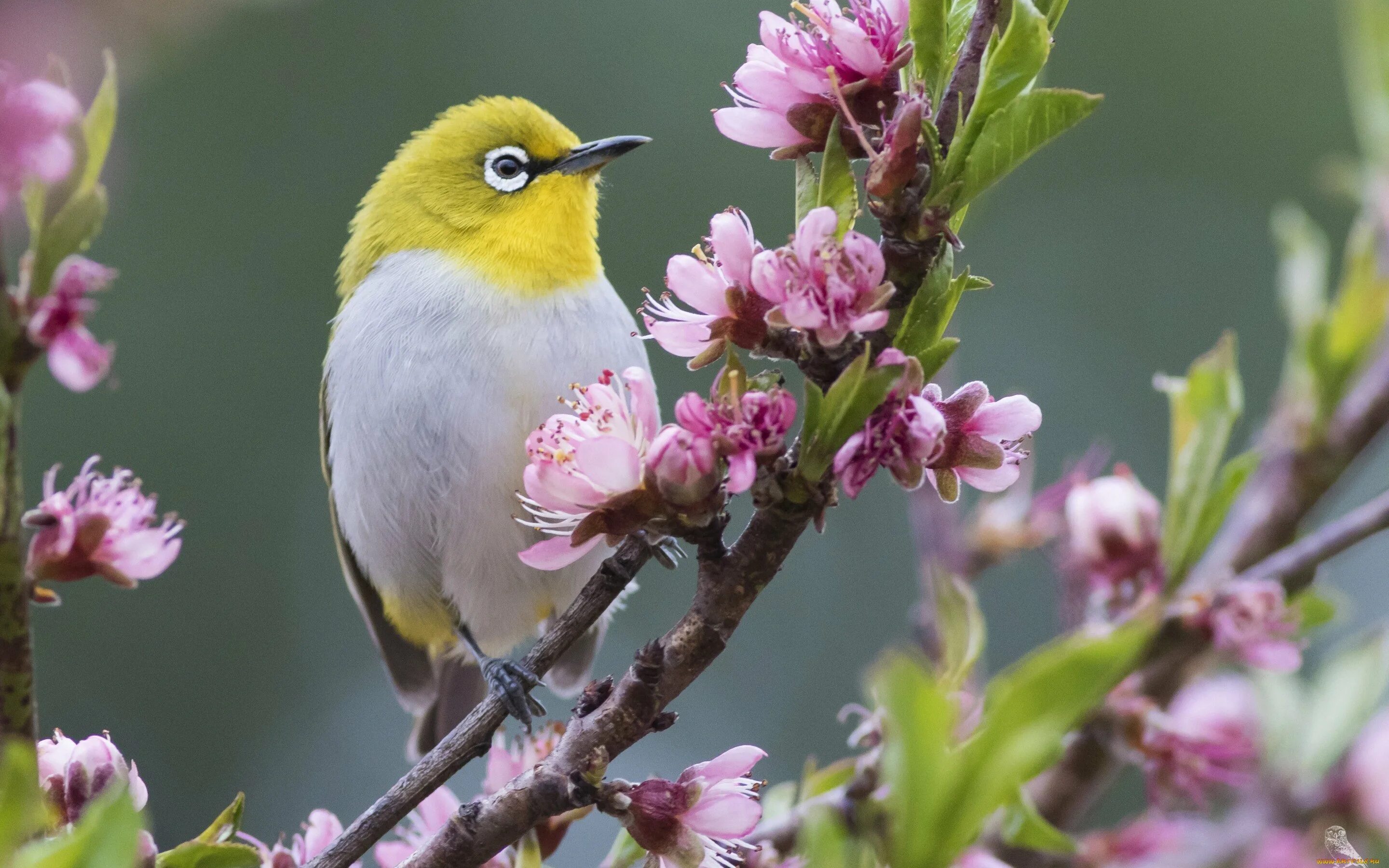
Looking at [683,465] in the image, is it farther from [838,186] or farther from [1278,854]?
[1278,854]

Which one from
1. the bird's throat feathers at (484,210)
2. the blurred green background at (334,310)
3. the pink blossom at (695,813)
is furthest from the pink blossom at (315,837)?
the blurred green background at (334,310)

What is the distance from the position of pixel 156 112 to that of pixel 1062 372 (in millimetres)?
6907

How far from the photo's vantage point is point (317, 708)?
8930 millimetres

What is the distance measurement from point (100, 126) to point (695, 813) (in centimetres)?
109

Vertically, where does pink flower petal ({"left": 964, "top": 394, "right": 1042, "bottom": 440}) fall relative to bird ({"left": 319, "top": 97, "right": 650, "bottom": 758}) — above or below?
above

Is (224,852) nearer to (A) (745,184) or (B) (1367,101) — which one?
(B) (1367,101)

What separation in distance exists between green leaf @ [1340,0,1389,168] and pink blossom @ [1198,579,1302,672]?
0.54m

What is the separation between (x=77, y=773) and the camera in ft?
5.27

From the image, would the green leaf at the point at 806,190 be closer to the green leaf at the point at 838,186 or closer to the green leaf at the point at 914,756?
the green leaf at the point at 838,186

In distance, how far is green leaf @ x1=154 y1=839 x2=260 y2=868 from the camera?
1545mm

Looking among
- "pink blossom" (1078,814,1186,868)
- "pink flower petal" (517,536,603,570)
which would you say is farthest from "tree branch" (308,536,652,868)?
"pink blossom" (1078,814,1186,868)

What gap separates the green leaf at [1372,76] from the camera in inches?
59.9

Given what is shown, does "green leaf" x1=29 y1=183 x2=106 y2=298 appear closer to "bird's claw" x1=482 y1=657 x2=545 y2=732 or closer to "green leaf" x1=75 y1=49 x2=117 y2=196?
"green leaf" x1=75 y1=49 x2=117 y2=196

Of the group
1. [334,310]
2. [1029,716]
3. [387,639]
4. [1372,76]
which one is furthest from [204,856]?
[334,310]
